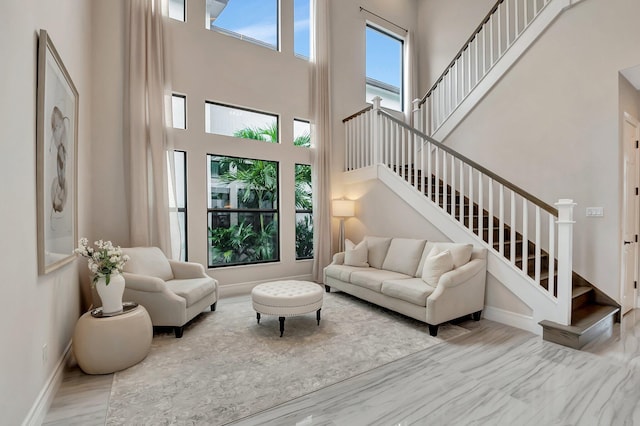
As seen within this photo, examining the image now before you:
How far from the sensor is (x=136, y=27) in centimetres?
409

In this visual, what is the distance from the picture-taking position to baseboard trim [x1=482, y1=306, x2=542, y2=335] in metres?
3.23

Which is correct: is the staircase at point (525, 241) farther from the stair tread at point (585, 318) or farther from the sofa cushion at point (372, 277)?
the sofa cushion at point (372, 277)

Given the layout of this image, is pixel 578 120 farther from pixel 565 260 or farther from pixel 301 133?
pixel 301 133

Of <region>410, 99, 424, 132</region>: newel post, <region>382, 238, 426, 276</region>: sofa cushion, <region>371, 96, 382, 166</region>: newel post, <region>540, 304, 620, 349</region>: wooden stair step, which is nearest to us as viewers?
<region>540, 304, 620, 349</region>: wooden stair step

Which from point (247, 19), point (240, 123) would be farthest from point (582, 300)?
point (247, 19)

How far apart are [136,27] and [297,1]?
2.90m

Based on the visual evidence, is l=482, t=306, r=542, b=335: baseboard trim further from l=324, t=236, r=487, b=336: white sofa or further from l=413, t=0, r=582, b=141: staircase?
l=413, t=0, r=582, b=141: staircase

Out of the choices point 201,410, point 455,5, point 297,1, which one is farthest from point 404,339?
point 455,5

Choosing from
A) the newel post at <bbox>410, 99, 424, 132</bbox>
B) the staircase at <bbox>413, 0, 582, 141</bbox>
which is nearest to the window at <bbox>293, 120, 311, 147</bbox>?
the newel post at <bbox>410, 99, 424, 132</bbox>

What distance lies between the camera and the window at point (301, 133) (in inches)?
222

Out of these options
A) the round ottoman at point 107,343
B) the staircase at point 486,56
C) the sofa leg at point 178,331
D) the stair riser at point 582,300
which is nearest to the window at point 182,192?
the sofa leg at point 178,331

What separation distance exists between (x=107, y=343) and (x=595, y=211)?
514cm

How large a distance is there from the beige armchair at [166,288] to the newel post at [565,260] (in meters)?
Answer: 3.72

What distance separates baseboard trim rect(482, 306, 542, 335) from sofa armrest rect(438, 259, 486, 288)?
21.2 inches
